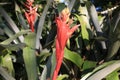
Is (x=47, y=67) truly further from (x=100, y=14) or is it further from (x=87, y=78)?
(x=100, y=14)

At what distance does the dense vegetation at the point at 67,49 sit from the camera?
6.15 feet

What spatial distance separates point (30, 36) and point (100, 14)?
4.18 ft

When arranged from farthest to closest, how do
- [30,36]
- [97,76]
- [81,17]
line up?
[81,17], [30,36], [97,76]

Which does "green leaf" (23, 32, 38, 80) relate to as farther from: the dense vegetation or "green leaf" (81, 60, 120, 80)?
"green leaf" (81, 60, 120, 80)

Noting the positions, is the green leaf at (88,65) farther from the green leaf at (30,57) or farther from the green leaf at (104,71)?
the green leaf at (30,57)

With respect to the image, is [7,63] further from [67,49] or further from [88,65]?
[88,65]

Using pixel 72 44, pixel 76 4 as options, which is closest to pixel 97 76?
pixel 72 44

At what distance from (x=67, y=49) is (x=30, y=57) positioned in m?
0.28

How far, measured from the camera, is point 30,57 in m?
1.95

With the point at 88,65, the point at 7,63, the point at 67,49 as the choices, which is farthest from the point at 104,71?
the point at 7,63

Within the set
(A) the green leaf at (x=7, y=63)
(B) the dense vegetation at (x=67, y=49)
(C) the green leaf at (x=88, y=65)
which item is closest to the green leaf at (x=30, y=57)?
(B) the dense vegetation at (x=67, y=49)

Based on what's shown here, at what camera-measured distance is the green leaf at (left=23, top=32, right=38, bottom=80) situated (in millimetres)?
1869

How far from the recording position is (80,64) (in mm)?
2061

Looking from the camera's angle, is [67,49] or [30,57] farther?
[67,49]
